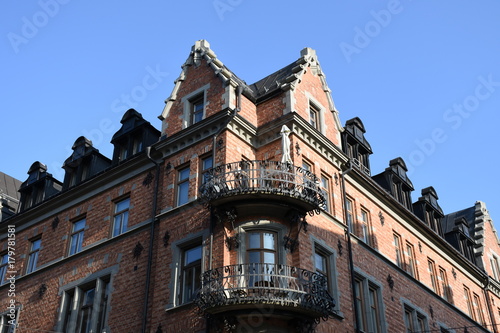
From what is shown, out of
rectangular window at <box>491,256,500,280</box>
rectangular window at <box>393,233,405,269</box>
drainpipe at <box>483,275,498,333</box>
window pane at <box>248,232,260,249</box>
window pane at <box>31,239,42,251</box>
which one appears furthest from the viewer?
rectangular window at <box>491,256,500,280</box>

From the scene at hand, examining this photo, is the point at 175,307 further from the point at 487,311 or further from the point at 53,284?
the point at 487,311

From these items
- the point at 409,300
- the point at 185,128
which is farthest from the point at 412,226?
the point at 185,128

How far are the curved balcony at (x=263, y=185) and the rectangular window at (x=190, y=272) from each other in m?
1.90

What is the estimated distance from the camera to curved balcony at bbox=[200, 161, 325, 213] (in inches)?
811

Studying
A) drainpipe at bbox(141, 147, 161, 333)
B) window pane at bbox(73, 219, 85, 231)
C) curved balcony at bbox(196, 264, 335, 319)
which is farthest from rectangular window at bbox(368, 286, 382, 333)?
window pane at bbox(73, 219, 85, 231)

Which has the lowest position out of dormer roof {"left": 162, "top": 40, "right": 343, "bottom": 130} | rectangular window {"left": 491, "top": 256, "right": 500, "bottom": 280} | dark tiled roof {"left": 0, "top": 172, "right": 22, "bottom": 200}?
rectangular window {"left": 491, "top": 256, "right": 500, "bottom": 280}

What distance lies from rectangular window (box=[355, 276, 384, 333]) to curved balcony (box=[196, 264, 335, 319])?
4.08 m

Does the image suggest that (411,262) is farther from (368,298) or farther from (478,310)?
(478,310)

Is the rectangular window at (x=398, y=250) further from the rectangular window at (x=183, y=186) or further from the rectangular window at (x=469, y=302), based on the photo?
the rectangular window at (x=183, y=186)

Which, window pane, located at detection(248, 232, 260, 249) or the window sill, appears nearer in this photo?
the window sill

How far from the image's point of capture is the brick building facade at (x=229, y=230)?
20.6 meters

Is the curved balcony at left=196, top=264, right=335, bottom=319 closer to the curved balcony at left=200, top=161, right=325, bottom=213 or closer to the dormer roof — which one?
the curved balcony at left=200, top=161, right=325, bottom=213

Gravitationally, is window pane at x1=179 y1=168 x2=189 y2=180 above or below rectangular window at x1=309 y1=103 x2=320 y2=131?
below

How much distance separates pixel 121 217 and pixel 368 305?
10.5m
